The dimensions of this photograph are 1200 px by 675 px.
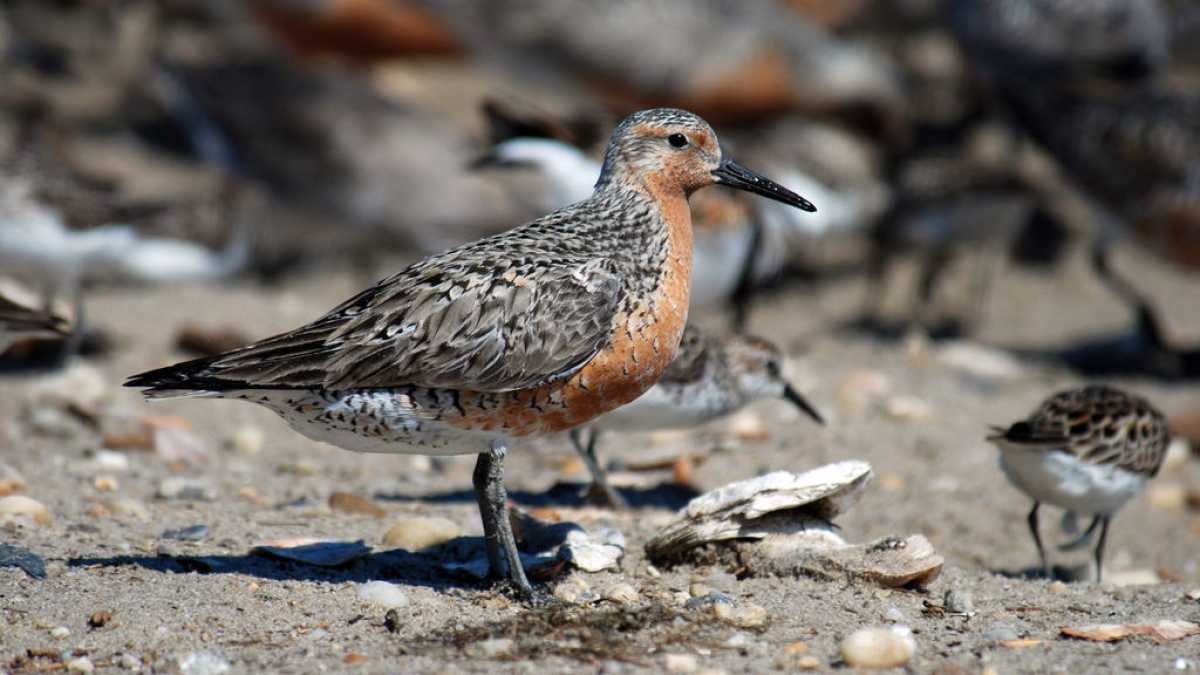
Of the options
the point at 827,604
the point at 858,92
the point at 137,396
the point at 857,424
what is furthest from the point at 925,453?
the point at 858,92

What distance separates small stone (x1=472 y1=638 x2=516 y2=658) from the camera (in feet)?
15.3

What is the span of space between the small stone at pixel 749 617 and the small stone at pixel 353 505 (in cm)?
207

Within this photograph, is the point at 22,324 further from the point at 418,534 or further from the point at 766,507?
the point at 766,507

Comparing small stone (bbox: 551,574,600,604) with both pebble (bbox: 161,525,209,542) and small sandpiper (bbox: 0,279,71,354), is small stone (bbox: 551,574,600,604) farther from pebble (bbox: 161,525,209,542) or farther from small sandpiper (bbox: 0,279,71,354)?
small sandpiper (bbox: 0,279,71,354)

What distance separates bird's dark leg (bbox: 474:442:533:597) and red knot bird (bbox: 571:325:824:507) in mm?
1144

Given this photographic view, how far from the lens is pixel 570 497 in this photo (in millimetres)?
7129

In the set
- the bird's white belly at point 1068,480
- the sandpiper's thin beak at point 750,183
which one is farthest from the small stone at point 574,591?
the bird's white belly at point 1068,480

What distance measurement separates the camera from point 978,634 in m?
5.09

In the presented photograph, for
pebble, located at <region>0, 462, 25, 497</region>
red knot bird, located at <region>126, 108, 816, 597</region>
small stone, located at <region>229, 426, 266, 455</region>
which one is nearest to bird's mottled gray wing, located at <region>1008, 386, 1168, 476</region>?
red knot bird, located at <region>126, 108, 816, 597</region>

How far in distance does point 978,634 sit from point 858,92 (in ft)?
31.8

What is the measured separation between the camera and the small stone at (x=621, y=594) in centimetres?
530

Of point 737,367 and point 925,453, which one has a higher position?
point 737,367

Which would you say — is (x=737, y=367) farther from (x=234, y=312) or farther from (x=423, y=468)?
(x=234, y=312)

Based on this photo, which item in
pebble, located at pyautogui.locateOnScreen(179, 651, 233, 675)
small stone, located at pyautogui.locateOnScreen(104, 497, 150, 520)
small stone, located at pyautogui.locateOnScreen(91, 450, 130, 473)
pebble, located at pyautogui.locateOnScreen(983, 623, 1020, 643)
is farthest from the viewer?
small stone, located at pyautogui.locateOnScreen(91, 450, 130, 473)
